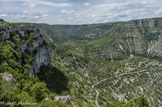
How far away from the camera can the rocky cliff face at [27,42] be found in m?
68.0

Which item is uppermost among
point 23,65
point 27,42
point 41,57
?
point 27,42

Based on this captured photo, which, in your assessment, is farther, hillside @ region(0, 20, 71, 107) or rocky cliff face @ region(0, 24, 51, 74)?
rocky cliff face @ region(0, 24, 51, 74)

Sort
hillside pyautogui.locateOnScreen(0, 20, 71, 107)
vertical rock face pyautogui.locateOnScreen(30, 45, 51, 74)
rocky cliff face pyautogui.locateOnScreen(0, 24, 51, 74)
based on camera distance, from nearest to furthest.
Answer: hillside pyautogui.locateOnScreen(0, 20, 71, 107), rocky cliff face pyautogui.locateOnScreen(0, 24, 51, 74), vertical rock face pyautogui.locateOnScreen(30, 45, 51, 74)

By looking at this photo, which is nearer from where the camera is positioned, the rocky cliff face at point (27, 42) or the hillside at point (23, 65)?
the hillside at point (23, 65)

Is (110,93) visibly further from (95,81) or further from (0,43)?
(0,43)

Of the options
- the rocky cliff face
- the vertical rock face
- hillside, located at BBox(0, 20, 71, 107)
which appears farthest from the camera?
the vertical rock face

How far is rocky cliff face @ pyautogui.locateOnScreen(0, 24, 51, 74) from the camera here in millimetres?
68044

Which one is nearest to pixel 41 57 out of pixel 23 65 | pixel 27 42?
pixel 27 42

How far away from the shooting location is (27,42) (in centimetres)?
7644

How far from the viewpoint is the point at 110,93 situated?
15350 centimetres

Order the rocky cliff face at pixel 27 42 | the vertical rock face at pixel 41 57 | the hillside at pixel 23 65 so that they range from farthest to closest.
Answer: the vertical rock face at pixel 41 57 < the rocky cliff face at pixel 27 42 < the hillside at pixel 23 65

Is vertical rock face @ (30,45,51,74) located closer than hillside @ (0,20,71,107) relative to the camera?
No

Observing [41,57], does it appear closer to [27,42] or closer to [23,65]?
[27,42]

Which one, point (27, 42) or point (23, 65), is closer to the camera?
point (23, 65)
